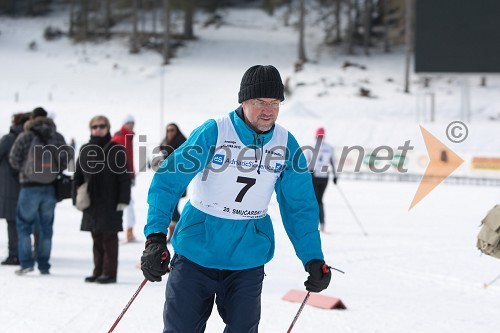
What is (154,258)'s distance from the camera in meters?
3.66

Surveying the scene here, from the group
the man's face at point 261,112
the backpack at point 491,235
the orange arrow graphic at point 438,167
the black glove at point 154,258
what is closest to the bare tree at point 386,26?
the orange arrow graphic at point 438,167

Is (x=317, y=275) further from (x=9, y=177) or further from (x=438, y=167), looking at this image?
(x=438, y=167)

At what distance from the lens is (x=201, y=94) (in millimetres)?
45812

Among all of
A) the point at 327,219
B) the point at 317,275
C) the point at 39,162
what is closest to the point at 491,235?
the point at 317,275

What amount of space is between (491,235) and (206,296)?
9.53 feet

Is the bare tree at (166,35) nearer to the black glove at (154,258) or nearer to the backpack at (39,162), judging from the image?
the backpack at (39,162)

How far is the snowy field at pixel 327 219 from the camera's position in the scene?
666 cm

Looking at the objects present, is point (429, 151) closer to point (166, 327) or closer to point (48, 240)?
point (48, 240)

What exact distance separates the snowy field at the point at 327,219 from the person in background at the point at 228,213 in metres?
2.29

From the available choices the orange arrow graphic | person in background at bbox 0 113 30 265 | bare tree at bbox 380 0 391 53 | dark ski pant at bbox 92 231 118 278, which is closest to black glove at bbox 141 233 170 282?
dark ski pant at bbox 92 231 118 278

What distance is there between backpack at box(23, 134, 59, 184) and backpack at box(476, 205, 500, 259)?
14.0 feet

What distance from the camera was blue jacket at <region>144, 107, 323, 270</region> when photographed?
3752mm

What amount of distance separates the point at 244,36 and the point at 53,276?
168 ft

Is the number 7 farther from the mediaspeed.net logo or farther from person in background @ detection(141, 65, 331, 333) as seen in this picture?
the mediaspeed.net logo
